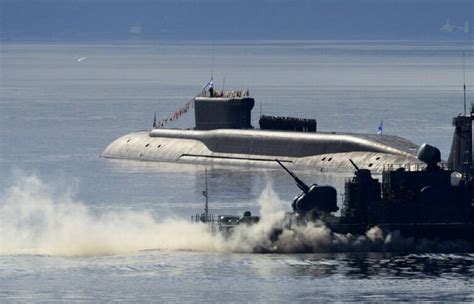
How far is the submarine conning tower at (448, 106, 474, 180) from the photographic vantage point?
287 feet

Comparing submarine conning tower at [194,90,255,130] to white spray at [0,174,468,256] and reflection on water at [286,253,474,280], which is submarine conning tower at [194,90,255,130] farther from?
reflection on water at [286,253,474,280]

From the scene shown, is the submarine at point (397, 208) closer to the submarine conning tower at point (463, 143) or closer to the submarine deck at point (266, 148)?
the submarine conning tower at point (463, 143)

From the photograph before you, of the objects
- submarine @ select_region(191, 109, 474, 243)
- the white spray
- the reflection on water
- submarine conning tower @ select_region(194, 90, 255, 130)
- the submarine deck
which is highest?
submarine conning tower @ select_region(194, 90, 255, 130)

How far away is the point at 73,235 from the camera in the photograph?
88.4 m

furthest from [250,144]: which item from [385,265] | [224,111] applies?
[385,265]

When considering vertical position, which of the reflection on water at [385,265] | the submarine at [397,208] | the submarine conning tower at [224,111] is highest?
the submarine conning tower at [224,111]

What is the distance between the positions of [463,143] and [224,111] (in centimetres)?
5631

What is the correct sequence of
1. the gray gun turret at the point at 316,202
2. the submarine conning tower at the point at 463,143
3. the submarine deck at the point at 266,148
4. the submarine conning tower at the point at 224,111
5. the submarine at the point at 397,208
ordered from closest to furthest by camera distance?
the submarine at the point at 397,208 → the gray gun turret at the point at 316,202 → the submarine conning tower at the point at 463,143 → the submarine deck at the point at 266,148 → the submarine conning tower at the point at 224,111

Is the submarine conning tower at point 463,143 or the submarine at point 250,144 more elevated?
the submarine at point 250,144

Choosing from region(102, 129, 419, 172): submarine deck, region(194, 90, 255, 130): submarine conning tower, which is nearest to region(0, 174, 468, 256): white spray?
region(102, 129, 419, 172): submarine deck

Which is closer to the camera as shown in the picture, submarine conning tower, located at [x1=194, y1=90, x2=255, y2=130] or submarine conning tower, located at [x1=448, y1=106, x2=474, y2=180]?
submarine conning tower, located at [x1=448, y1=106, x2=474, y2=180]

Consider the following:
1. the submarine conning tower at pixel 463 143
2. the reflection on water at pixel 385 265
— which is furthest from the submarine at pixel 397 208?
the submarine conning tower at pixel 463 143

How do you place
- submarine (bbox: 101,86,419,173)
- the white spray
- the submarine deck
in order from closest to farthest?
the white spray < the submarine deck < submarine (bbox: 101,86,419,173)

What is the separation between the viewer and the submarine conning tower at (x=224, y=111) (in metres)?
143
